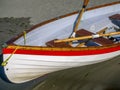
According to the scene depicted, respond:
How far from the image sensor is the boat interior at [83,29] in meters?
11.9

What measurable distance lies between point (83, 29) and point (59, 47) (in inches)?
120

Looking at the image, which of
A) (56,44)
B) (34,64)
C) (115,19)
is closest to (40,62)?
(34,64)

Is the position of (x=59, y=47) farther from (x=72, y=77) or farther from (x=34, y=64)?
(x=72, y=77)

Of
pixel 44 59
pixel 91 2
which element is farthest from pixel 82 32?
pixel 91 2

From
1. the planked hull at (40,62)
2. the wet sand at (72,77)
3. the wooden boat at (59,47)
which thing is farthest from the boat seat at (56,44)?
the wet sand at (72,77)

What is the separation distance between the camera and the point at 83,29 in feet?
43.7

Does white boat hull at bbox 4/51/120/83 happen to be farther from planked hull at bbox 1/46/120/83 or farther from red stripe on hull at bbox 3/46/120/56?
red stripe on hull at bbox 3/46/120/56

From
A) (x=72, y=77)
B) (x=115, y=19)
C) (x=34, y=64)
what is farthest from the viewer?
(x=115, y=19)

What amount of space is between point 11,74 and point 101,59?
3716 mm

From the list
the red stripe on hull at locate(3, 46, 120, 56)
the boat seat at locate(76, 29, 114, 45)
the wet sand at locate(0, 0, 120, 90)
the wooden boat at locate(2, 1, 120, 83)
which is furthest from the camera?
the boat seat at locate(76, 29, 114, 45)

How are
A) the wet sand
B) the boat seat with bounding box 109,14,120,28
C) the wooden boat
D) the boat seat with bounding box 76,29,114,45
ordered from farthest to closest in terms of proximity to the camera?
the boat seat with bounding box 109,14,120,28 → the boat seat with bounding box 76,29,114,45 → the wet sand → the wooden boat

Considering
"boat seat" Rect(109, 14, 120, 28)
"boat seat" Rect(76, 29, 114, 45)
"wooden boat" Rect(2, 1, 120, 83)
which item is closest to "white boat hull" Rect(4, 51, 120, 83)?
"wooden boat" Rect(2, 1, 120, 83)

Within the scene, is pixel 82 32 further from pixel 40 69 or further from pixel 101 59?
pixel 40 69

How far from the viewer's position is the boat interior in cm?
1186
